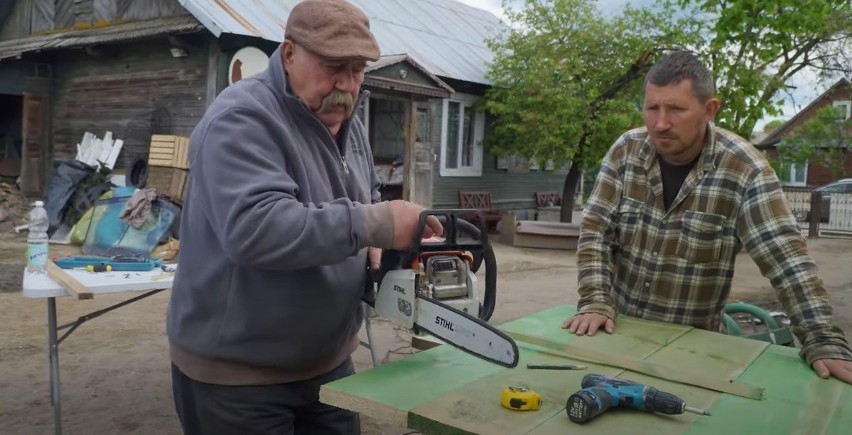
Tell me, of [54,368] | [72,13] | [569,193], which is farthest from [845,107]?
[54,368]

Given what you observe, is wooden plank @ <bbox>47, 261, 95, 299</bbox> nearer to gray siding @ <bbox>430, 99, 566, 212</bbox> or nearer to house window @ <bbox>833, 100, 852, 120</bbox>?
gray siding @ <bbox>430, 99, 566, 212</bbox>

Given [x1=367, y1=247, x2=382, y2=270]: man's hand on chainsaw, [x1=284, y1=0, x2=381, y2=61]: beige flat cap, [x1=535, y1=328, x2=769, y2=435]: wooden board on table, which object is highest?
[x1=284, y1=0, x2=381, y2=61]: beige flat cap

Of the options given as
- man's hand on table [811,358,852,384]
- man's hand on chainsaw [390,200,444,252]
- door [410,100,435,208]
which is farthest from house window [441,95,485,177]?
man's hand on chainsaw [390,200,444,252]

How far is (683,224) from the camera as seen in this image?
264cm

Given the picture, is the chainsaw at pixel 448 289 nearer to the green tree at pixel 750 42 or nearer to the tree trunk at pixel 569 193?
the green tree at pixel 750 42

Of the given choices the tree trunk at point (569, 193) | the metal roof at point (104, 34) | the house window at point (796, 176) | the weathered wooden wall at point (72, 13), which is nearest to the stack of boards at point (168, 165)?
the metal roof at point (104, 34)

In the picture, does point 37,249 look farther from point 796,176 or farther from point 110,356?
point 796,176

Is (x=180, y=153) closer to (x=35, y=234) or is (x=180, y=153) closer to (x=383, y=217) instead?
(x=35, y=234)

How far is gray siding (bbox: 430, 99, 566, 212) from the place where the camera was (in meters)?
14.6

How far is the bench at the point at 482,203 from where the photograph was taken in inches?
578

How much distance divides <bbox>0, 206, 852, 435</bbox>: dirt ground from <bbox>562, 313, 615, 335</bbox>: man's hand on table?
1.97 metres

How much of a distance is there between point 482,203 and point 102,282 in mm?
12645

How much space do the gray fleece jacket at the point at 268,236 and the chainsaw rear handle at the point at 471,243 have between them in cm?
19

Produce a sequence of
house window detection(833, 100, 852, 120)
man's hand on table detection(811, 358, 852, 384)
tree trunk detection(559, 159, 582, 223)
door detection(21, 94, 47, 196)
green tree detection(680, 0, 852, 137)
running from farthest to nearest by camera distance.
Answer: house window detection(833, 100, 852, 120) < tree trunk detection(559, 159, 582, 223) < door detection(21, 94, 47, 196) < green tree detection(680, 0, 852, 137) < man's hand on table detection(811, 358, 852, 384)
